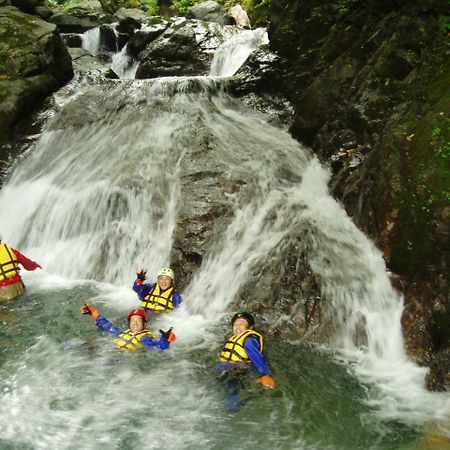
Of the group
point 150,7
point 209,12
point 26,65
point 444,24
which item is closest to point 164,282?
point 444,24

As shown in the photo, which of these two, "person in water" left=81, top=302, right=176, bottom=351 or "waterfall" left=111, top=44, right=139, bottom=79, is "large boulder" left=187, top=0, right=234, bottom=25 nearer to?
"waterfall" left=111, top=44, right=139, bottom=79

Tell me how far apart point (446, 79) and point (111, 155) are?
6939 mm

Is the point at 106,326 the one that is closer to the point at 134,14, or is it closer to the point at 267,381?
the point at 267,381

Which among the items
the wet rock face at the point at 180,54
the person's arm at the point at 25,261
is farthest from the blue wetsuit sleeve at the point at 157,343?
the wet rock face at the point at 180,54

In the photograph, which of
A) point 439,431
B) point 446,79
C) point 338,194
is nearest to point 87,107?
point 338,194

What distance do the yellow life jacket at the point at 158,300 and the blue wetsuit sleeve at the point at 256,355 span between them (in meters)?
2.02

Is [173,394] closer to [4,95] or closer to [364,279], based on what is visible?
[364,279]

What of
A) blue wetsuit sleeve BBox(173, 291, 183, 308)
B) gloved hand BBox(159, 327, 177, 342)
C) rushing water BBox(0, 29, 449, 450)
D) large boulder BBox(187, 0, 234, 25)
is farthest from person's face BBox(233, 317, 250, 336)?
large boulder BBox(187, 0, 234, 25)

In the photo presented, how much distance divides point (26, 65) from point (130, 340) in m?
10.9

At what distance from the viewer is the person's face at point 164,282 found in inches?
288

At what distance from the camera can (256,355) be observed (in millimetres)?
5457

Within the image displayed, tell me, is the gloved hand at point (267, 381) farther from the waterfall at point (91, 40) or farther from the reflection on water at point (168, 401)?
the waterfall at point (91, 40)

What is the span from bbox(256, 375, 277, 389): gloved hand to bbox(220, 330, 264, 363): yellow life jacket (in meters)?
0.32

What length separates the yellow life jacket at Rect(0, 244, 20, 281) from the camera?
766 cm
